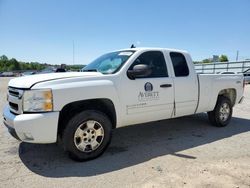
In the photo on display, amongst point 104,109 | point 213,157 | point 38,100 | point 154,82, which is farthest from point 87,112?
point 213,157

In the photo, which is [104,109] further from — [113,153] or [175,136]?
[175,136]

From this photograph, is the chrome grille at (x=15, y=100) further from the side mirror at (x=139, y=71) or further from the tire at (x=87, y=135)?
the side mirror at (x=139, y=71)

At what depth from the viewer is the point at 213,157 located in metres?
4.34

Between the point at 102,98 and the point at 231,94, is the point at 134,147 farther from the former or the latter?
the point at 231,94

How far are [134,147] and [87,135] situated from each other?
1172mm

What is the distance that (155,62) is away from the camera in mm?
5121

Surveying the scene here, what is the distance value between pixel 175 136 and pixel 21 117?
339 centimetres

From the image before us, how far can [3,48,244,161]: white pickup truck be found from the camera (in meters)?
3.71

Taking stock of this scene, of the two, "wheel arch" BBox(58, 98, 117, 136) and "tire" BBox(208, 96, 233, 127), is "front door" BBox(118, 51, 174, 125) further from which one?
"tire" BBox(208, 96, 233, 127)

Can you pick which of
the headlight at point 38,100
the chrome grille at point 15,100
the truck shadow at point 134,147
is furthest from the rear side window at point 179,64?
the chrome grille at point 15,100

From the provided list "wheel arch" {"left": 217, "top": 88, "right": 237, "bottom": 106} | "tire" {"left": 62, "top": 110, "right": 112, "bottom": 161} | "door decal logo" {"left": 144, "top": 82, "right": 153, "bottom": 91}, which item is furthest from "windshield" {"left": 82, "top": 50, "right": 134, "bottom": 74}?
"wheel arch" {"left": 217, "top": 88, "right": 237, "bottom": 106}

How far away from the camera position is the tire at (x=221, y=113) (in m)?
6.41

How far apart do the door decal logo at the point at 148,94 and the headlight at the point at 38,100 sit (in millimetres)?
1679

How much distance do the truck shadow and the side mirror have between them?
141 centimetres
